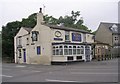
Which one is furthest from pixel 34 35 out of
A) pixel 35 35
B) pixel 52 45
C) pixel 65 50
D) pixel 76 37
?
A: pixel 76 37

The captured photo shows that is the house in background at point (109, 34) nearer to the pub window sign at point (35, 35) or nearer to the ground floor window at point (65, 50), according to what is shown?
the ground floor window at point (65, 50)

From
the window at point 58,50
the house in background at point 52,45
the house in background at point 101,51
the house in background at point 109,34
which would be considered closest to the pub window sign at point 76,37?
the house in background at point 52,45

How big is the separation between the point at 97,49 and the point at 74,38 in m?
8.42

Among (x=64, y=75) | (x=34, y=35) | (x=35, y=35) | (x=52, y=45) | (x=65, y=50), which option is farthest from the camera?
(x=34, y=35)

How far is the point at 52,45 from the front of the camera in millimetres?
33031

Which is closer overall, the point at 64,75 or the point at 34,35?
the point at 64,75

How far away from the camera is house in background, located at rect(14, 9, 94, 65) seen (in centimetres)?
3266

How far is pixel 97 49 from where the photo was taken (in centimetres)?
4284

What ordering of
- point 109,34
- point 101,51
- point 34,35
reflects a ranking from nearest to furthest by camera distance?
point 34,35
point 101,51
point 109,34

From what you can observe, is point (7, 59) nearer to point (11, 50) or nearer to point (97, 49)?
point (11, 50)

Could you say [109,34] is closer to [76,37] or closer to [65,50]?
[76,37]

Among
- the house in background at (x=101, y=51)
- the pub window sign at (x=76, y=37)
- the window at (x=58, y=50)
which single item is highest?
the pub window sign at (x=76, y=37)

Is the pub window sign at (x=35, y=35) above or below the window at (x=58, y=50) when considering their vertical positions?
above

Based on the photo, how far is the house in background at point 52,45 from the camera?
107 feet
